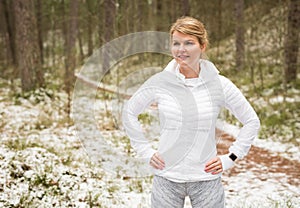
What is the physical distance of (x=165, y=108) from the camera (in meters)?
2.13

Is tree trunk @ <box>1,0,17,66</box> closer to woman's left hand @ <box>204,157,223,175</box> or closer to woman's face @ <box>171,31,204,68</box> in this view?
woman's face @ <box>171,31,204,68</box>

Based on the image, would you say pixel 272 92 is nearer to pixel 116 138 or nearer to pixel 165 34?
pixel 116 138

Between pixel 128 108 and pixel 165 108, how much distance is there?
0.24 meters

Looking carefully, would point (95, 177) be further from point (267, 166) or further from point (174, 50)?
point (174, 50)

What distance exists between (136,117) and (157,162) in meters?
0.31

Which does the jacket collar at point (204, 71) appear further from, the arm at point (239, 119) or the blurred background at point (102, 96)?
the blurred background at point (102, 96)

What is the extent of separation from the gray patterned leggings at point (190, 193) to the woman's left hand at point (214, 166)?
0.10 metres

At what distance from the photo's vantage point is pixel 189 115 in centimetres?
210

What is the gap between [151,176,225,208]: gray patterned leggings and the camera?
2209 mm

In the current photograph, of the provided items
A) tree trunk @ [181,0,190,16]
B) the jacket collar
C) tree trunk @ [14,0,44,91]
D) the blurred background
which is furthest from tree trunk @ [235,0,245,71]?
the jacket collar

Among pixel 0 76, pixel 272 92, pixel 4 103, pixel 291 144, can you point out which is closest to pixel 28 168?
pixel 291 144

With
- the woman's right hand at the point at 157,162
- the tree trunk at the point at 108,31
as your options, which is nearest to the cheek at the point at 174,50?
the woman's right hand at the point at 157,162

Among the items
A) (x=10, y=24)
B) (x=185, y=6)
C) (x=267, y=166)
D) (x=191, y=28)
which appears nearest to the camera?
(x=191, y=28)

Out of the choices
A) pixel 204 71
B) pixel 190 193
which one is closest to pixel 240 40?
pixel 204 71
